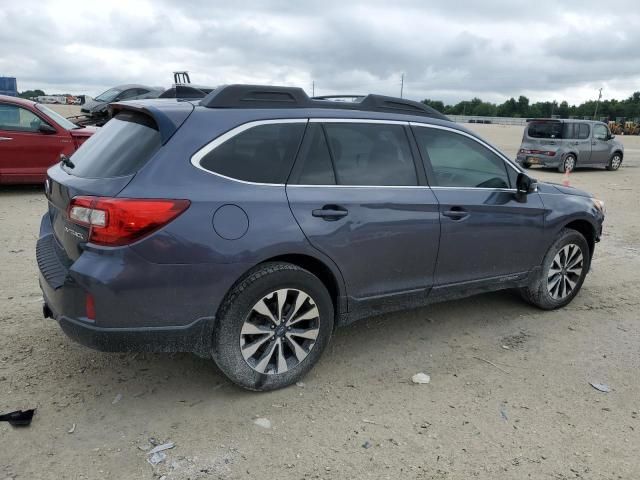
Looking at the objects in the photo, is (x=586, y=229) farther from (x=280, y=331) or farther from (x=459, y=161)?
(x=280, y=331)

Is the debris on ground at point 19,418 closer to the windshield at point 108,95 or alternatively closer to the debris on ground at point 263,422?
the debris on ground at point 263,422

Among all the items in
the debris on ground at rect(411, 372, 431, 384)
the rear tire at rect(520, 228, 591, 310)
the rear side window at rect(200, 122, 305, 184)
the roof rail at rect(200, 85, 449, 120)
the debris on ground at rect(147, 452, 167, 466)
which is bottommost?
the debris on ground at rect(147, 452, 167, 466)

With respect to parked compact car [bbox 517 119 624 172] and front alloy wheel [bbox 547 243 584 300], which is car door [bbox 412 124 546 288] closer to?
front alloy wheel [bbox 547 243 584 300]

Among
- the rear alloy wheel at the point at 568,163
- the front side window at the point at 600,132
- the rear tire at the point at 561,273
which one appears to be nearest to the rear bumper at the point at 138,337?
the rear tire at the point at 561,273

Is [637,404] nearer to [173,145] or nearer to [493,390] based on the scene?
[493,390]

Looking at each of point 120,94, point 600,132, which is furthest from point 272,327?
point 600,132

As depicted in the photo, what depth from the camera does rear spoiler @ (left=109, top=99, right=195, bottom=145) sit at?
10.4 ft

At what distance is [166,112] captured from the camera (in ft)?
10.7

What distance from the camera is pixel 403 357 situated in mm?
4105

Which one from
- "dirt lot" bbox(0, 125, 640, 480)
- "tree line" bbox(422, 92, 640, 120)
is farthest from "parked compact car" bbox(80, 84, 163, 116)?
"tree line" bbox(422, 92, 640, 120)

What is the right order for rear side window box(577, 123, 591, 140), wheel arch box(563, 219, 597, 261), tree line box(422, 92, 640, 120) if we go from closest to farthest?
1. wheel arch box(563, 219, 597, 261)
2. rear side window box(577, 123, 591, 140)
3. tree line box(422, 92, 640, 120)

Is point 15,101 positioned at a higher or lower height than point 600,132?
higher

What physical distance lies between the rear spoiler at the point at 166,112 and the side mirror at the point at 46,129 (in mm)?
7024

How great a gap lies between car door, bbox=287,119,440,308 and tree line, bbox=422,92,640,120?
105302mm
